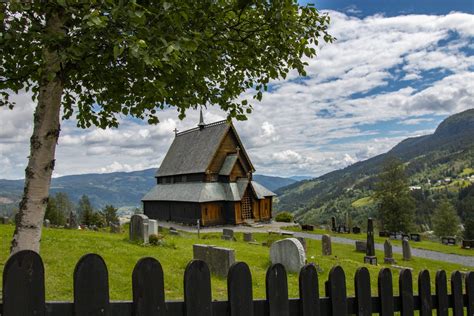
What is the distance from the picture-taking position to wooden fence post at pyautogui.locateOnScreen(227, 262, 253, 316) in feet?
9.66

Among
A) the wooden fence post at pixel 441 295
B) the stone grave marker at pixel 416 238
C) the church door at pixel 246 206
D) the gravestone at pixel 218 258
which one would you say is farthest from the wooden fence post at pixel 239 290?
the stone grave marker at pixel 416 238

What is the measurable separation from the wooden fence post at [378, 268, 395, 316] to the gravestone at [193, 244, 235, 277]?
28.0ft

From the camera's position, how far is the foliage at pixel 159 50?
4797mm

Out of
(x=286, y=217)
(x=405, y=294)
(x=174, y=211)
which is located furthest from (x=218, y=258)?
(x=286, y=217)

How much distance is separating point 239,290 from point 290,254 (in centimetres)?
1131

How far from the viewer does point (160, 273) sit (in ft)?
8.75

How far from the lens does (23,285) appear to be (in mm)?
2256

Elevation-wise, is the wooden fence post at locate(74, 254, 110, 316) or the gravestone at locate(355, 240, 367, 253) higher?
the wooden fence post at locate(74, 254, 110, 316)

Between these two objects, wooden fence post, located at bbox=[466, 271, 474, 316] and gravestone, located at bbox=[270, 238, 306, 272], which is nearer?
wooden fence post, located at bbox=[466, 271, 474, 316]

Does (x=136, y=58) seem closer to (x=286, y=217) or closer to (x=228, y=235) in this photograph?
(x=228, y=235)

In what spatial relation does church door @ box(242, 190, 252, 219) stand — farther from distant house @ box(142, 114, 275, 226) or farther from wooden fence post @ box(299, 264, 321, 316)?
wooden fence post @ box(299, 264, 321, 316)

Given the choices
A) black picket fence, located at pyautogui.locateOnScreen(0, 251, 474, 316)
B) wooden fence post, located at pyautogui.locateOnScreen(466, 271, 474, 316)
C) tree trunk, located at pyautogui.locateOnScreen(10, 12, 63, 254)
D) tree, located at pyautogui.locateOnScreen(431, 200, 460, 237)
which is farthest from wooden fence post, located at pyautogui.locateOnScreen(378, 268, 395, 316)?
tree, located at pyautogui.locateOnScreen(431, 200, 460, 237)

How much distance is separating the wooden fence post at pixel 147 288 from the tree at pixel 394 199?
64.4 metres

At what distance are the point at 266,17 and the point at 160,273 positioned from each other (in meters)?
4.48
